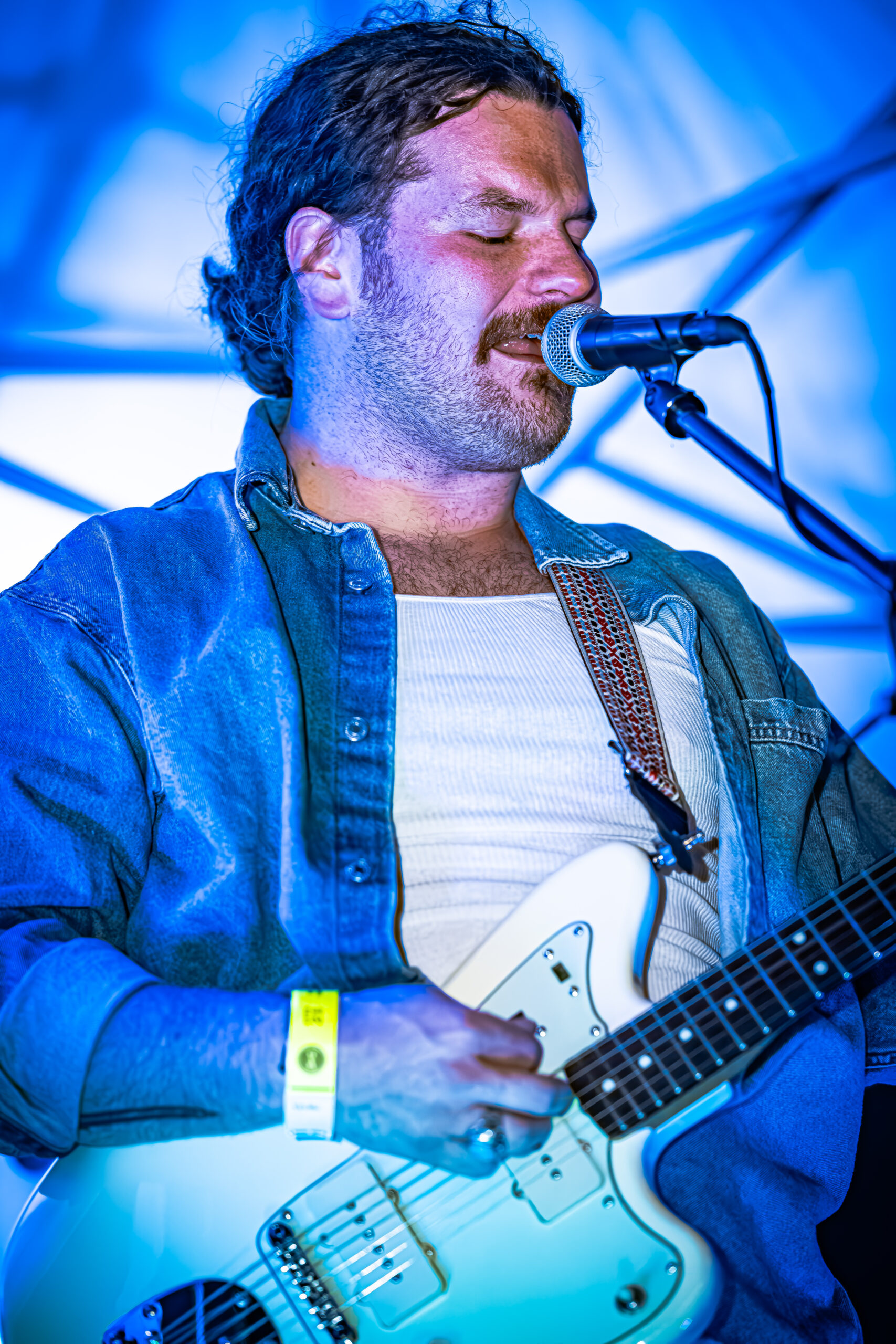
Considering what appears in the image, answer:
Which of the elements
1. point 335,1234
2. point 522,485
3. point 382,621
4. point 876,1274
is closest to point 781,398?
point 522,485

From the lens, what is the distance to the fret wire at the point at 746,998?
112 cm

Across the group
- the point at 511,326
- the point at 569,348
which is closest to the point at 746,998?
the point at 569,348

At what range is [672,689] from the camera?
165cm

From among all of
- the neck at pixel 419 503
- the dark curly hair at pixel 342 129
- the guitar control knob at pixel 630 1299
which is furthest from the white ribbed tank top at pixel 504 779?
the dark curly hair at pixel 342 129

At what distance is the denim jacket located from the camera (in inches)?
48.4

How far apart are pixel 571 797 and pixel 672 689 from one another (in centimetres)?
31

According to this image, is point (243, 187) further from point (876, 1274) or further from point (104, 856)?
point (876, 1274)

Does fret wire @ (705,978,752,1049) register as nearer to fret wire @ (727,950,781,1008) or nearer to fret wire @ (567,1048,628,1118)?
fret wire @ (727,950,781,1008)

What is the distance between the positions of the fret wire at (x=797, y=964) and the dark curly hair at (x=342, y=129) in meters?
1.32

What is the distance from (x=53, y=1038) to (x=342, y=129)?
1602 millimetres

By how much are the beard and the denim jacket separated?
0.23 metres

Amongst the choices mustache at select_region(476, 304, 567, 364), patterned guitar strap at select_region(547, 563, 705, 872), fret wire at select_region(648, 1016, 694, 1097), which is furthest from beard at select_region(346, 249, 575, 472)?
fret wire at select_region(648, 1016, 694, 1097)

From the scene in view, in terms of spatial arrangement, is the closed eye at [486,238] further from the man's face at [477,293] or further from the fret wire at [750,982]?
the fret wire at [750,982]

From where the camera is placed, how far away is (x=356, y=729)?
55.1 inches
